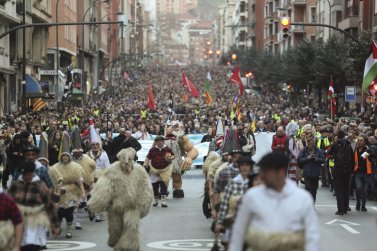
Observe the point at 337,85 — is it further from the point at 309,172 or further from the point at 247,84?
the point at 247,84

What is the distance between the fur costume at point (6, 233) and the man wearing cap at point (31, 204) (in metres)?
1.29

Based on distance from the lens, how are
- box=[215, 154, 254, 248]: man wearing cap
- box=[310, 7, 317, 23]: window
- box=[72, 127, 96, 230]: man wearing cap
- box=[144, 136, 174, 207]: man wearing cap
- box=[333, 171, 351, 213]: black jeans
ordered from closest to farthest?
box=[215, 154, 254, 248]: man wearing cap
box=[72, 127, 96, 230]: man wearing cap
box=[333, 171, 351, 213]: black jeans
box=[144, 136, 174, 207]: man wearing cap
box=[310, 7, 317, 23]: window

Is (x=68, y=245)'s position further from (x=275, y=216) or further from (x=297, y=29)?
(x=297, y=29)

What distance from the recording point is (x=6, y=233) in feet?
31.0

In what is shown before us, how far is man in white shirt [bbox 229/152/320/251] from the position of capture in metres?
7.50

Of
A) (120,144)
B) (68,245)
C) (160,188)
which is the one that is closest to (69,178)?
(68,245)

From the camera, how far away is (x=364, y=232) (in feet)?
56.5

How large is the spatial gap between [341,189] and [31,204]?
32.5ft

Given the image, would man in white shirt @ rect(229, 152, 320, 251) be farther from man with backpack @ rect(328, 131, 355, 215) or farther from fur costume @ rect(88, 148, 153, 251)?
man with backpack @ rect(328, 131, 355, 215)

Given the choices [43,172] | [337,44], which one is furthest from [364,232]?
[337,44]

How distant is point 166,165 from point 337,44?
38.7 metres

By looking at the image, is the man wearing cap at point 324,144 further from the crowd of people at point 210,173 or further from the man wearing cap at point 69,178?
the man wearing cap at point 69,178

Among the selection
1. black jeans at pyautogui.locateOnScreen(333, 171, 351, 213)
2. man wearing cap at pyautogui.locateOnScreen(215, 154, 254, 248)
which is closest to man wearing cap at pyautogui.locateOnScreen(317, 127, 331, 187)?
black jeans at pyautogui.locateOnScreen(333, 171, 351, 213)

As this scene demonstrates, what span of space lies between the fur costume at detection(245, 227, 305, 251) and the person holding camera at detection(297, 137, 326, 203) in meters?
12.0
